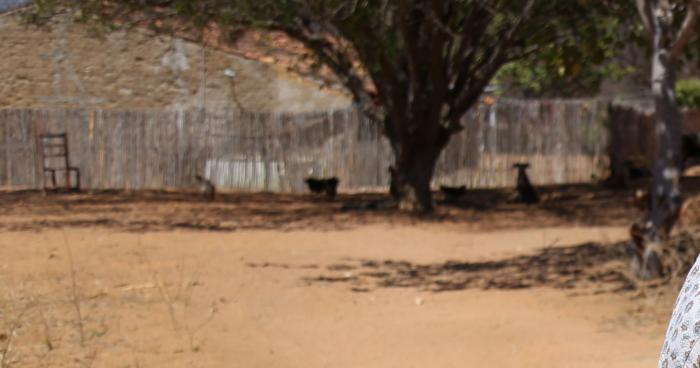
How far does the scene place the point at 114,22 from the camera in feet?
50.4

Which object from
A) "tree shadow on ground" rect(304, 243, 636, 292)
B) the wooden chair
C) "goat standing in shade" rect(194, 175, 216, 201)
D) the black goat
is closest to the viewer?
"tree shadow on ground" rect(304, 243, 636, 292)

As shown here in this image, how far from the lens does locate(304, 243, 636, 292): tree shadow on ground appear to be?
36.8ft

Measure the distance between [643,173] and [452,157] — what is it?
14.8 feet

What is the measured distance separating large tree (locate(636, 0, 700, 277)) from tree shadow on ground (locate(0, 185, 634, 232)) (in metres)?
5.77

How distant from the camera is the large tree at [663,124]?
1033cm

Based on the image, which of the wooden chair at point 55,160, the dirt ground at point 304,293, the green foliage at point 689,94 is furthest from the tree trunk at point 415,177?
the green foliage at point 689,94

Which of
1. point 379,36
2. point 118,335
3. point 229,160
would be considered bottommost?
point 118,335

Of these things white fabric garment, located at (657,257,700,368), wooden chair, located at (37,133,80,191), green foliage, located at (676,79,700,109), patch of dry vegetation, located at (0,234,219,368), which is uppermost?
green foliage, located at (676,79,700,109)

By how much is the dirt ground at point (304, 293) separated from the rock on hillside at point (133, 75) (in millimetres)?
1289

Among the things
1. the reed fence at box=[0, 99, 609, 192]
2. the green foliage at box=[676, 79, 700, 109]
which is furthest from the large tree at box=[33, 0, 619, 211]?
the green foliage at box=[676, 79, 700, 109]

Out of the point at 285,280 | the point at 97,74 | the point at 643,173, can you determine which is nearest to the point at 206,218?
the point at 97,74

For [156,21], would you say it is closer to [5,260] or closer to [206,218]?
[206,218]

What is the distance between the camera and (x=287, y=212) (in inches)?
703

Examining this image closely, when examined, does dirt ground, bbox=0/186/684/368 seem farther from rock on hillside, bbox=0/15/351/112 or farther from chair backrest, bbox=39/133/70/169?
rock on hillside, bbox=0/15/351/112
